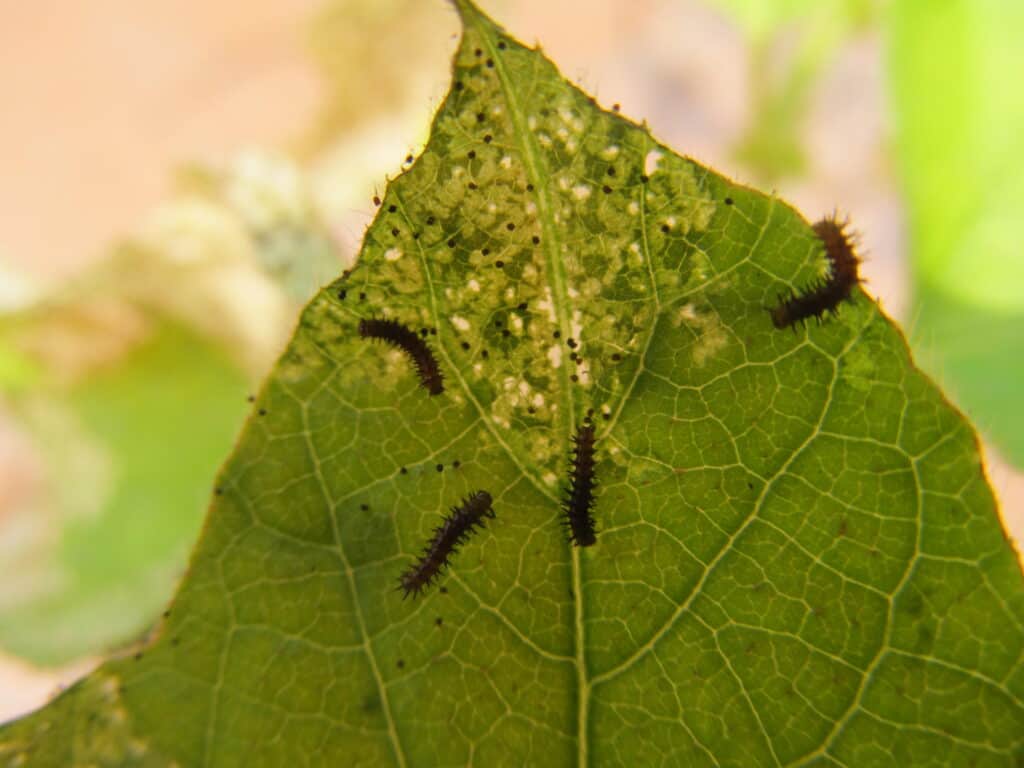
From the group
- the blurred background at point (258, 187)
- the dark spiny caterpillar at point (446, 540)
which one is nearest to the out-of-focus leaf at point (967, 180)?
the blurred background at point (258, 187)

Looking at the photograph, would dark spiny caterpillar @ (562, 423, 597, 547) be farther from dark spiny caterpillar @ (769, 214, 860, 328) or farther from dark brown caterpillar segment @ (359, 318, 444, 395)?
dark spiny caterpillar @ (769, 214, 860, 328)

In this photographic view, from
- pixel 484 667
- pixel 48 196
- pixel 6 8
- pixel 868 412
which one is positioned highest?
pixel 6 8

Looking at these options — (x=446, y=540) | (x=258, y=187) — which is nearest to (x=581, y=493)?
(x=446, y=540)

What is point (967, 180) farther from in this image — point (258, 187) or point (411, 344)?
point (258, 187)

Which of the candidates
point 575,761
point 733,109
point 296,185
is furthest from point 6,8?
point 575,761

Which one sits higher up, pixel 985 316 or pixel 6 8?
pixel 6 8

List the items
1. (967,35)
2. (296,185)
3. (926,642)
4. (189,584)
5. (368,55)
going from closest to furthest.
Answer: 1. (926,642)
2. (189,584)
3. (967,35)
4. (296,185)
5. (368,55)

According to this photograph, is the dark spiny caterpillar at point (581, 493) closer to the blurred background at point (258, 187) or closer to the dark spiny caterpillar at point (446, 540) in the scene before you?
the dark spiny caterpillar at point (446, 540)

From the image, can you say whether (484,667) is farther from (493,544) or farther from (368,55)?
(368,55)
